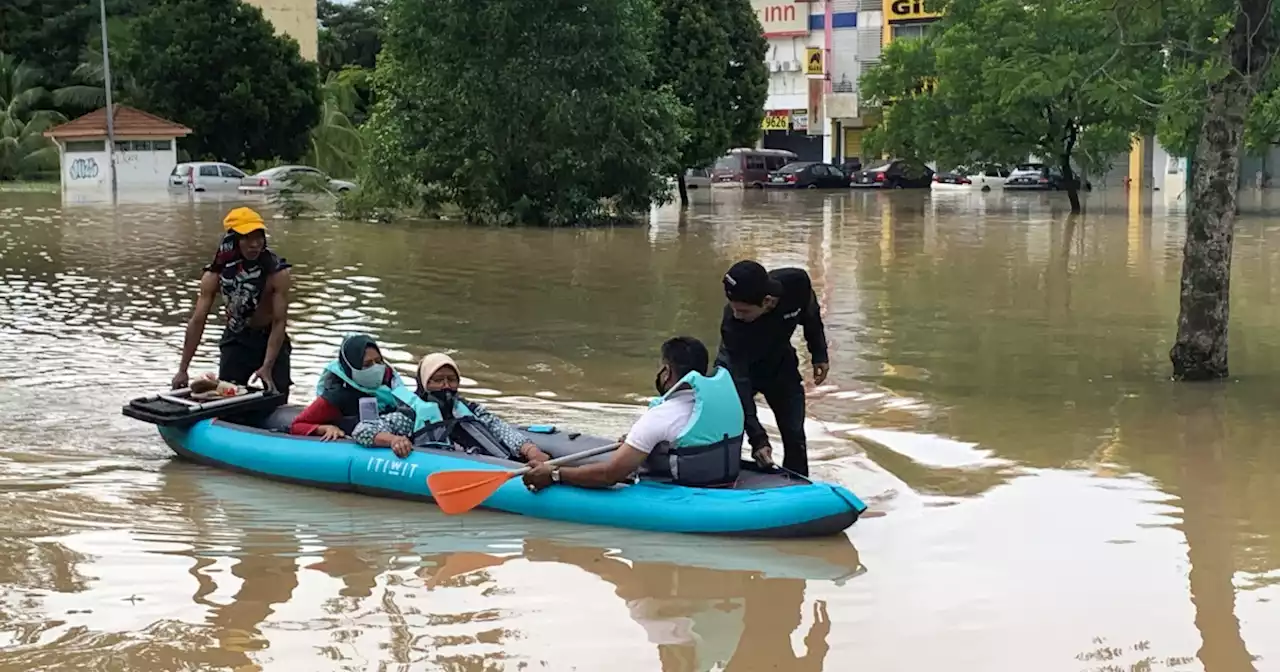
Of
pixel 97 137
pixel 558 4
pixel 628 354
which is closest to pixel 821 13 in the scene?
pixel 97 137

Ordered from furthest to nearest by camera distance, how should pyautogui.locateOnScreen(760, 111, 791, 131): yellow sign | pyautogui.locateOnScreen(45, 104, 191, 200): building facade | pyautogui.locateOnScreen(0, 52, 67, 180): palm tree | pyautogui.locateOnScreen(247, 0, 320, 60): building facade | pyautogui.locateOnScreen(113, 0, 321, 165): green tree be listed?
pyautogui.locateOnScreen(760, 111, 791, 131): yellow sign, pyautogui.locateOnScreen(247, 0, 320, 60): building facade, pyautogui.locateOnScreen(0, 52, 67, 180): palm tree, pyautogui.locateOnScreen(113, 0, 321, 165): green tree, pyautogui.locateOnScreen(45, 104, 191, 200): building facade

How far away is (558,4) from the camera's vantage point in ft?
95.3

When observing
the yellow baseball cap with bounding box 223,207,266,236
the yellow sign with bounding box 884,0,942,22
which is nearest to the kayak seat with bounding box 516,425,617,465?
the yellow baseball cap with bounding box 223,207,266,236

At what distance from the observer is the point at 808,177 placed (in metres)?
53.4

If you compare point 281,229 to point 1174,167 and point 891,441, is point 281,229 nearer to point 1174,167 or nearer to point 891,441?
point 891,441

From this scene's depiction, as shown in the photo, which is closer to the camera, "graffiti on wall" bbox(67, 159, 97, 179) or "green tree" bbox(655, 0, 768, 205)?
"green tree" bbox(655, 0, 768, 205)

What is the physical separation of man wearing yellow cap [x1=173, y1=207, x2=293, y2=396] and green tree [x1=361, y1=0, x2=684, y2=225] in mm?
20416

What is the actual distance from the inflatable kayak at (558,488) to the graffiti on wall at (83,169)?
41483 millimetres

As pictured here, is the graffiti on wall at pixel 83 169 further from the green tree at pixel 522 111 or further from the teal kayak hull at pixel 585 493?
the teal kayak hull at pixel 585 493

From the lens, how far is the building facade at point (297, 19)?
57.5 m

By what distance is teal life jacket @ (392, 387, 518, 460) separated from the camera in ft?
25.8

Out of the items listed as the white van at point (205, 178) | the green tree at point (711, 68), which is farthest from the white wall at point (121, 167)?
the green tree at point (711, 68)

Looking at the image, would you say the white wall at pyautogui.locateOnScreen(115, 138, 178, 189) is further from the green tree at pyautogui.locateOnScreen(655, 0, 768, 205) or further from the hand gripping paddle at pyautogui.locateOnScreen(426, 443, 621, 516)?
the hand gripping paddle at pyautogui.locateOnScreen(426, 443, 621, 516)

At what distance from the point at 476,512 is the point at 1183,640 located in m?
3.51
